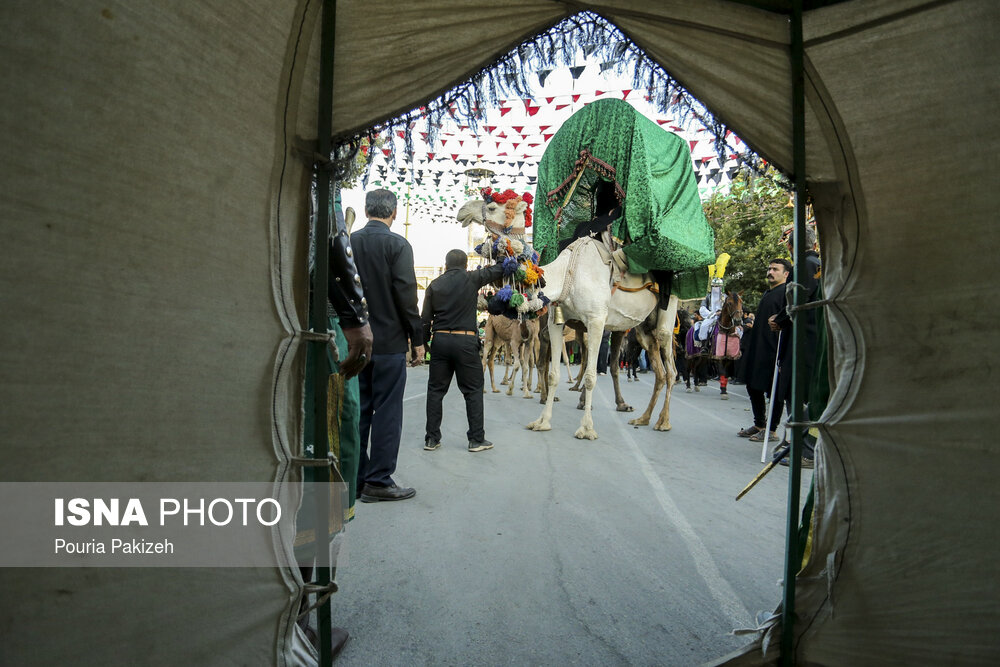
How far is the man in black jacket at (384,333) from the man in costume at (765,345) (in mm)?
4616

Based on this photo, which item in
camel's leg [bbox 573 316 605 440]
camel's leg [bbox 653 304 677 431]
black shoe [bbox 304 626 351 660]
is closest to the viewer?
black shoe [bbox 304 626 351 660]

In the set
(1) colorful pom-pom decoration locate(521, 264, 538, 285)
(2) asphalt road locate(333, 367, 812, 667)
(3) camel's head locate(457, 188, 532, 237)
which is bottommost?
(2) asphalt road locate(333, 367, 812, 667)

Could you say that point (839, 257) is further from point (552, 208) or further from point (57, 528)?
point (552, 208)

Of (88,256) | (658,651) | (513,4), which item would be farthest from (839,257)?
(88,256)

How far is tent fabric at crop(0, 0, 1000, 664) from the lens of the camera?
1.30 m

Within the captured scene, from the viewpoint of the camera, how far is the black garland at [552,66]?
207 centimetres

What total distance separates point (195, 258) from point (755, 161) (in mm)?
2284

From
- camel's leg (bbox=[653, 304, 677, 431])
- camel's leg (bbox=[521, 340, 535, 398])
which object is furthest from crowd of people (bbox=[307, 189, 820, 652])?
camel's leg (bbox=[521, 340, 535, 398])

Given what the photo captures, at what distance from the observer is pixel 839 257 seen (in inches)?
80.7

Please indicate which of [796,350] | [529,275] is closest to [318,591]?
[796,350]

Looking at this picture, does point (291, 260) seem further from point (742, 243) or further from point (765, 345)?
point (742, 243)

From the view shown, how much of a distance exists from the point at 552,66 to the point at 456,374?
13.6ft

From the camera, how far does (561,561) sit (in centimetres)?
314

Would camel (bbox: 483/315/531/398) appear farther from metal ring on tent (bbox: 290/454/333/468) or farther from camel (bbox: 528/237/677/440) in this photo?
metal ring on tent (bbox: 290/454/333/468)
